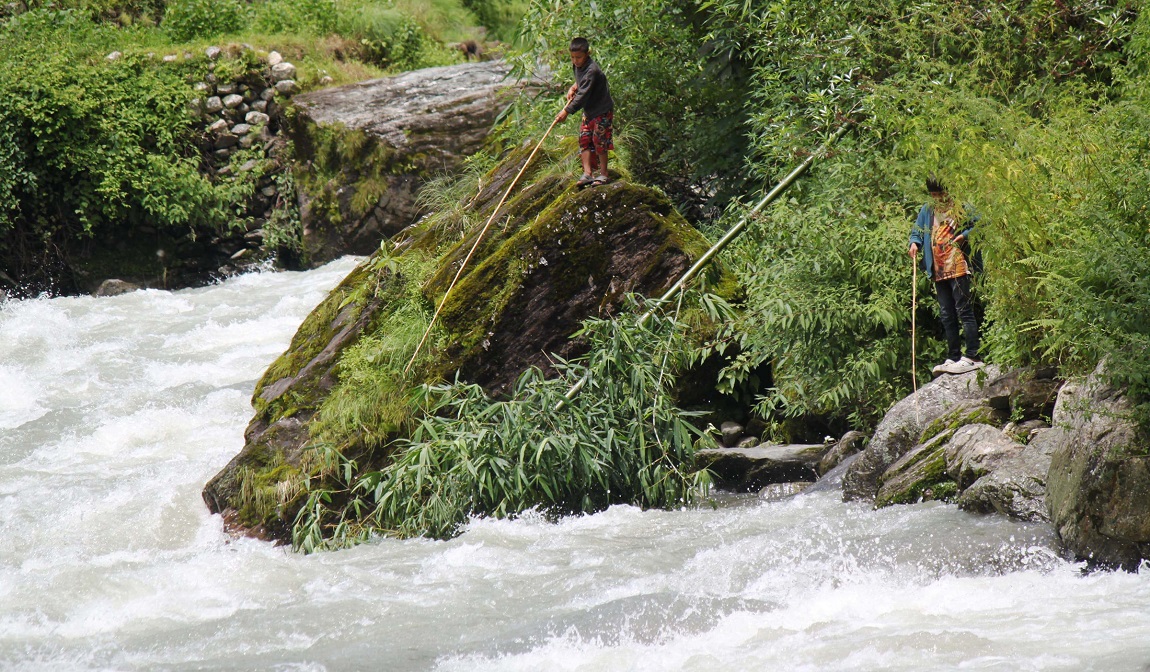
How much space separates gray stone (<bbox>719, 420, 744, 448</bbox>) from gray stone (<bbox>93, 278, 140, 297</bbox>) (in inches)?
356

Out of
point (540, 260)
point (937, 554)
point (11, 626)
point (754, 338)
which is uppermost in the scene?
point (540, 260)

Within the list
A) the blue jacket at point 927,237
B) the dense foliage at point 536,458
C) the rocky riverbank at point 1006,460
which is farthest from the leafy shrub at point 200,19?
the blue jacket at point 927,237

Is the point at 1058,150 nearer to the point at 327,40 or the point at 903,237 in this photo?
the point at 903,237

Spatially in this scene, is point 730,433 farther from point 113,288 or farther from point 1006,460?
point 113,288

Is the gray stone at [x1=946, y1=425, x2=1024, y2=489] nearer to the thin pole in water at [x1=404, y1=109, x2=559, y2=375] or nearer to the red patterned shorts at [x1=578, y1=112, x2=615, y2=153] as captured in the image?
the red patterned shorts at [x1=578, y1=112, x2=615, y2=153]

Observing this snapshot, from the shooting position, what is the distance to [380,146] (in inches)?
564

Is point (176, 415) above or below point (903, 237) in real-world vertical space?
below

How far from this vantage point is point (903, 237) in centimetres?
738

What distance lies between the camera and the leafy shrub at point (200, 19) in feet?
57.6

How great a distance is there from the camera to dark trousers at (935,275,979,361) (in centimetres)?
688

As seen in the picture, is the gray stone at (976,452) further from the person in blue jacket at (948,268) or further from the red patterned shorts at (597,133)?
the red patterned shorts at (597,133)

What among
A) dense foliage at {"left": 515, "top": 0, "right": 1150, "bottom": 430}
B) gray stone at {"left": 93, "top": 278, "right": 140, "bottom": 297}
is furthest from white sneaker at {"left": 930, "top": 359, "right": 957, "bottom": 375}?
gray stone at {"left": 93, "top": 278, "right": 140, "bottom": 297}

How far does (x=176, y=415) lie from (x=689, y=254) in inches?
182

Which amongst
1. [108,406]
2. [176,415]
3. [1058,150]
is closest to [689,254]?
[1058,150]
